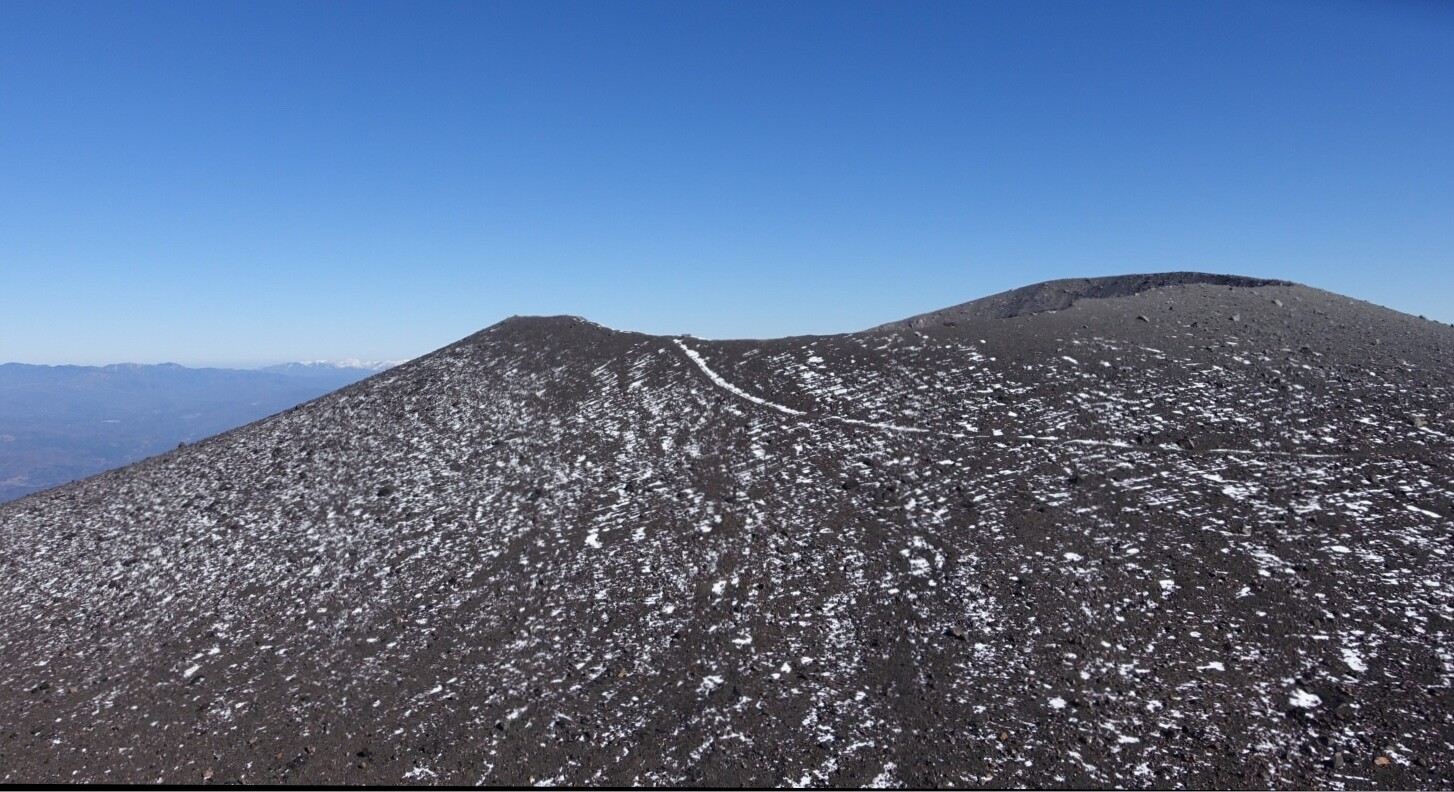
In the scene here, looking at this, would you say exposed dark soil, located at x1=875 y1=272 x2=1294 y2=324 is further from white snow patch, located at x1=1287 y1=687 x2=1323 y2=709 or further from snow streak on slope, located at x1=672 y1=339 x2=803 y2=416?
white snow patch, located at x1=1287 y1=687 x2=1323 y2=709

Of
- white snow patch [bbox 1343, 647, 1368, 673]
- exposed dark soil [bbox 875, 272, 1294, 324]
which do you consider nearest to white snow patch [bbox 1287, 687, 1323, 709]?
white snow patch [bbox 1343, 647, 1368, 673]

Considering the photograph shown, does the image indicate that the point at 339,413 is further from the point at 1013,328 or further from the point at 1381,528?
the point at 1381,528

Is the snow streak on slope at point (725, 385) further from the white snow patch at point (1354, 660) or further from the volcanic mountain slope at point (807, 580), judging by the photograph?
the white snow patch at point (1354, 660)

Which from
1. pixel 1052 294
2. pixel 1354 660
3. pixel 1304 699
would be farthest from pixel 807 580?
pixel 1052 294

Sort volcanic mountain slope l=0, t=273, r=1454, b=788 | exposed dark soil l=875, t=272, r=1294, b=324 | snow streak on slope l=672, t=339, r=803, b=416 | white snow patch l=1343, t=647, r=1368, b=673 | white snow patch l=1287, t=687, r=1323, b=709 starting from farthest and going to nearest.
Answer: exposed dark soil l=875, t=272, r=1294, b=324 < snow streak on slope l=672, t=339, r=803, b=416 < white snow patch l=1343, t=647, r=1368, b=673 < volcanic mountain slope l=0, t=273, r=1454, b=788 < white snow patch l=1287, t=687, r=1323, b=709

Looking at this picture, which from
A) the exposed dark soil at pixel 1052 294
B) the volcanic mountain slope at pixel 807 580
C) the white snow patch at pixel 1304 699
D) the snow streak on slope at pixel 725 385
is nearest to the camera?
the white snow patch at pixel 1304 699

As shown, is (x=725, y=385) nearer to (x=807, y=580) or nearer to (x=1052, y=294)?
(x=807, y=580)

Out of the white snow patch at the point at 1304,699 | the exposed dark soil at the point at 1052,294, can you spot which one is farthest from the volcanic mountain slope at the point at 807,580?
the exposed dark soil at the point at 1052,294

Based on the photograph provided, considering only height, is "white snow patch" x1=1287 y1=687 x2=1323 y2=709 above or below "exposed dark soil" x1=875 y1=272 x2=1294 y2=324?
below

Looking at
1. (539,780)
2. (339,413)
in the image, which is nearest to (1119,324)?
(539,780)
